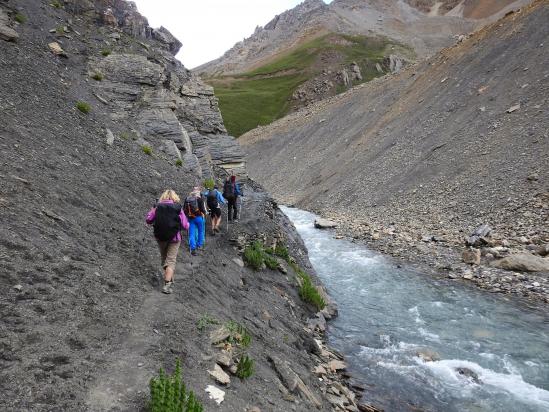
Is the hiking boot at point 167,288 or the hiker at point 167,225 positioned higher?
the hiker at point 167,225

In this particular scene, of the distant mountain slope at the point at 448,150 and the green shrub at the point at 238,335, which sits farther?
the distant mountain slope at the point at 448,150

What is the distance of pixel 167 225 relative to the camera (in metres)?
9.98

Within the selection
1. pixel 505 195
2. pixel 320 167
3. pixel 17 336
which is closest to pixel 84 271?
pixel 17 336

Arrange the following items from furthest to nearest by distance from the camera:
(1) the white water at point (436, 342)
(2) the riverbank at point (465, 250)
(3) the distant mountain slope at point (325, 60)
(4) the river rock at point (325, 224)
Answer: (3) the distant mountain slope at point (325, 60)
(4) the river rock at point (325, 224)
(2) the riverbank at point (465, 250)
(1) the white water at point (436, 342)

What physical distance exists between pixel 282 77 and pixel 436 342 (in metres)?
144

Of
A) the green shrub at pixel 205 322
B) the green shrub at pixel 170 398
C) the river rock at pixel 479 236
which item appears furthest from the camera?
the river rock at pixel 479 236

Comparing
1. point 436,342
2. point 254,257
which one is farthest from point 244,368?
point 436,342

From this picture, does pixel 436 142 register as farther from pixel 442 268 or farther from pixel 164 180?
pixel 164 180

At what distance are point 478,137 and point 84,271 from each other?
34.4 metres

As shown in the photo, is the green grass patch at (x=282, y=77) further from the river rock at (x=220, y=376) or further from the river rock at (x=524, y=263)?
the river rock at (x=220, y=376)

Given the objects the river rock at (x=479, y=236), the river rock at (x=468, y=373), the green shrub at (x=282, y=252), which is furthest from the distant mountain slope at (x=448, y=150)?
the river rock at (x=468, y=373)

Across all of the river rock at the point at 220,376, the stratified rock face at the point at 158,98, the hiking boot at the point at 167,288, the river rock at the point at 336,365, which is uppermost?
the stratified rock face at the point at 158,98

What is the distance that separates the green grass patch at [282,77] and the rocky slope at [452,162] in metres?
58.7

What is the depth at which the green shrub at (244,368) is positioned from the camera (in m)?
8.35
